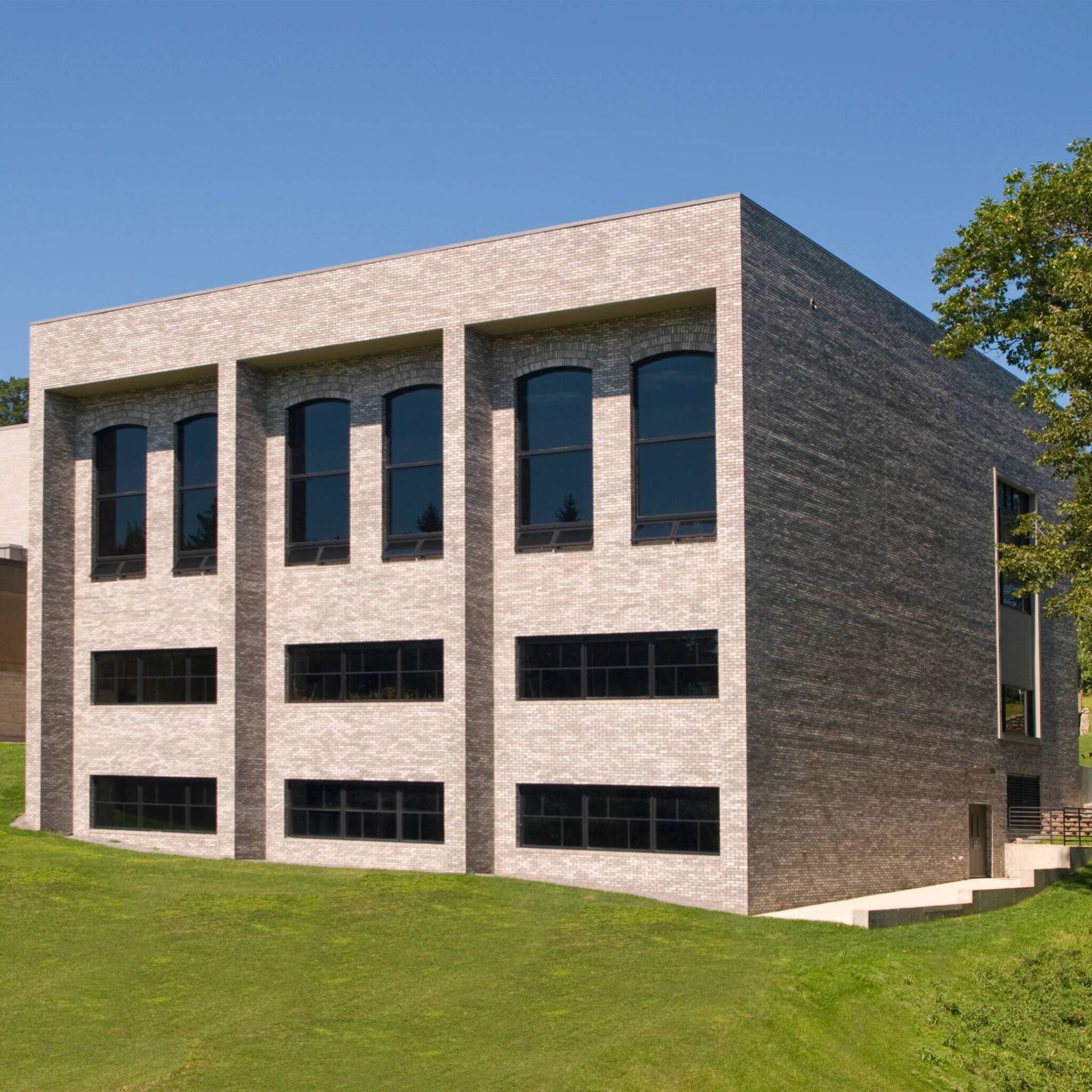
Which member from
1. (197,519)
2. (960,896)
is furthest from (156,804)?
(960,896)

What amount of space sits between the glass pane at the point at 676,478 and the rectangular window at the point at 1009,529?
1377 cm

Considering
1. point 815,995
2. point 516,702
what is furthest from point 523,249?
point 815,995

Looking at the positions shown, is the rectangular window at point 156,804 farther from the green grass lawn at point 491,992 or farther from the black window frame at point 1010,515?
the black window frame at point 1010,515

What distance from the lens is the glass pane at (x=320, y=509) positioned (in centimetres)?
3291

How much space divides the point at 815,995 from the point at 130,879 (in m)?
14.3

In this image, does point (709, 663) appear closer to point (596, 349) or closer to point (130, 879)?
point (596, 349)

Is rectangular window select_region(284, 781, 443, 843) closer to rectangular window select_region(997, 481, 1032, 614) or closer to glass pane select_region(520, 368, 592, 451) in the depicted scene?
glass pane select_region(520, 368, 592, 451)

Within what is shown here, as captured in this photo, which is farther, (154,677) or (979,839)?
(979,839)

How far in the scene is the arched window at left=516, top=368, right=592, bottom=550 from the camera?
1195 inches

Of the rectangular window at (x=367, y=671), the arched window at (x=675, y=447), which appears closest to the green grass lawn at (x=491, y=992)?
the rectangular window at (x=367, y=671)

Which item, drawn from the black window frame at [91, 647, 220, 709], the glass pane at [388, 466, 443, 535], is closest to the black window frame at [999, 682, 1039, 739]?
the glass pane at [388, 466, 443, 535]

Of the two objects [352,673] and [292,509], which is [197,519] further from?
[352,673]

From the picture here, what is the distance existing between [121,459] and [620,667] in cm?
1429

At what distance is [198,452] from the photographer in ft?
115
